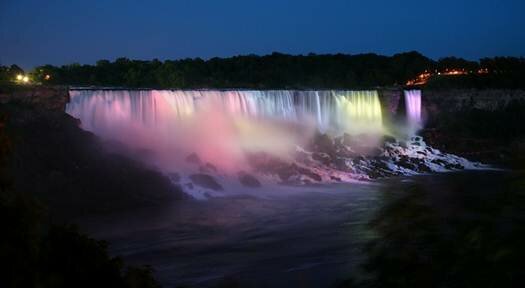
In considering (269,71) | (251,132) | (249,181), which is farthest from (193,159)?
(269,71)

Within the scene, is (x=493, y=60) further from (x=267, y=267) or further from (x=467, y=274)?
(x=467, y=274)

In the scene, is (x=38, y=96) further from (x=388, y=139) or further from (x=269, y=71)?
(x=269, y=71)

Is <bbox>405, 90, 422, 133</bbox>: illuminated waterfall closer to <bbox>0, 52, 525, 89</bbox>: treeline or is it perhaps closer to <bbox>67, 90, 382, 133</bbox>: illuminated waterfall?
<bbox>67, 90, 382, 133</bbox>: illuminated waterfall

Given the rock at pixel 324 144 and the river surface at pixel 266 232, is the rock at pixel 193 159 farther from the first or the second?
the rock at pixel 324 144

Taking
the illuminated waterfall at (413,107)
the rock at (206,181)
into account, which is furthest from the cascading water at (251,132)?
the illuminated waterfall at (413,107)

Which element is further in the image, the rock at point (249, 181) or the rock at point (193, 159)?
the rock at point (193, 159)

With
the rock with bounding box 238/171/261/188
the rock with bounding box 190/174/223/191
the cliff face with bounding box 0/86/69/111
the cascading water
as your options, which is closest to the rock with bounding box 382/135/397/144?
the cascading water
